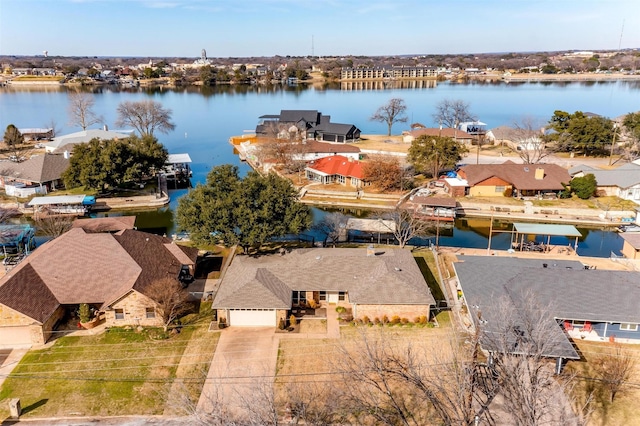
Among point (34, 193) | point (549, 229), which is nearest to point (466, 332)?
point (549, 229)

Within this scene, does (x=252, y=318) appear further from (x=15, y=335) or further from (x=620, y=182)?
(x=620, y=182)

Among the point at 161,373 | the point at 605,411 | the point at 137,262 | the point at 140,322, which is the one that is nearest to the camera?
the point at 605,411

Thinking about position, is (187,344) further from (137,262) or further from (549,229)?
(549,229)

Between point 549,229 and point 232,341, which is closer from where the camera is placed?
point 232,341

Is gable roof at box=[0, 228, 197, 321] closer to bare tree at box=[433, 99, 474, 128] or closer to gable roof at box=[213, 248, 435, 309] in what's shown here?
gable roof at box=[213, 248, 435, 309]

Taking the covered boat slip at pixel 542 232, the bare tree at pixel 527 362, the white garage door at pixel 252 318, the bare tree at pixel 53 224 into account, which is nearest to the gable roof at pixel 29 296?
the white garage door at pixel 252 318

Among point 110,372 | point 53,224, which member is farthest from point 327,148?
point 110,372

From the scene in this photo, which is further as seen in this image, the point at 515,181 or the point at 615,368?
the point at 515,181
